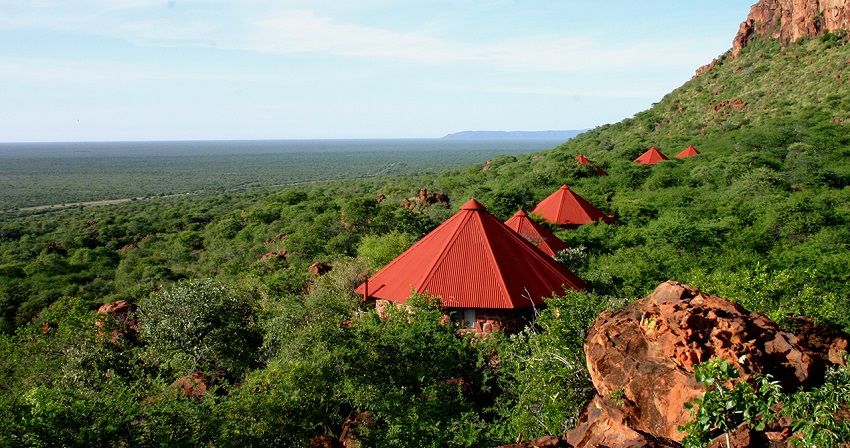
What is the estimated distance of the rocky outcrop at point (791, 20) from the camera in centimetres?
5781

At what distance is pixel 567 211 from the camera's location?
28188 millimetres

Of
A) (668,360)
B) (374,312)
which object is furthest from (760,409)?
(374,312)

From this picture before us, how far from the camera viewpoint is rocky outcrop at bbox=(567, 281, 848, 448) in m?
7.14

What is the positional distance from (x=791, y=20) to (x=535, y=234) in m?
58.2

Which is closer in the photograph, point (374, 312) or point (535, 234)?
point (374, 312)

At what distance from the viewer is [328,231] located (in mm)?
37188

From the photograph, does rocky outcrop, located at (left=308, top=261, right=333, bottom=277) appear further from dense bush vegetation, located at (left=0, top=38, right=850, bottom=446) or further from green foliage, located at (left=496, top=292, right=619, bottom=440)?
green foliage, located at (left=496, top=292, right=619, bottom=440)

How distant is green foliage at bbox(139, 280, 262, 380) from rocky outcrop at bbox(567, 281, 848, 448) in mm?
8697

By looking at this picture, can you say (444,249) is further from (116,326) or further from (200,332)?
(116,326)

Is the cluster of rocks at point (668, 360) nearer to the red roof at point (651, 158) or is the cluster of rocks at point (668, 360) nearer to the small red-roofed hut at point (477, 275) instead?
the small red-roofed hut at point (477, 275)

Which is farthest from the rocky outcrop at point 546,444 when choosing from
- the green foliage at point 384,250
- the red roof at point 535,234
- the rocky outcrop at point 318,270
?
the rocky outcrop at point 318,270

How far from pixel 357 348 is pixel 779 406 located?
668cm

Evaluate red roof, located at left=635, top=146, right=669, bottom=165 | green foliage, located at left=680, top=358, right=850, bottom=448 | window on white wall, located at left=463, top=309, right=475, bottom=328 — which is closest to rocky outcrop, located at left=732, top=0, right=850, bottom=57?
red roof, located at left=635, top=146, right=669, bottom=165

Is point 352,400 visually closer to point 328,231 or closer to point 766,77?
point 328,231
